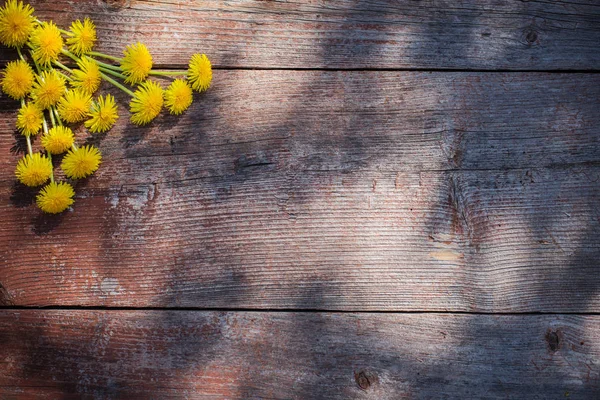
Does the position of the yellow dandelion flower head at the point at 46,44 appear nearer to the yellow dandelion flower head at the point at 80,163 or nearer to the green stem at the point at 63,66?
the green stem at the point at 63,66

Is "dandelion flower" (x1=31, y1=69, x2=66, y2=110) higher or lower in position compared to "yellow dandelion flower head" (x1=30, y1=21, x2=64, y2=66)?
lower

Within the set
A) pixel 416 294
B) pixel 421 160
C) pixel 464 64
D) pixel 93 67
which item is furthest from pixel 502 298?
pixel 93 67

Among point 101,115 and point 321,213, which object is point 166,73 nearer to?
point 101,115

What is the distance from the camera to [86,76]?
123 centimetres

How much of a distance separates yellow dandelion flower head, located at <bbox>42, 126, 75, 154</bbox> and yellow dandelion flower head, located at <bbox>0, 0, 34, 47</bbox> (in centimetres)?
22

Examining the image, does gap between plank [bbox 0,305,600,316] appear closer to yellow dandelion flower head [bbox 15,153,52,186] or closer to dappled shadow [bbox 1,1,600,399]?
dappled shadow [bbox 1,1,600,399]

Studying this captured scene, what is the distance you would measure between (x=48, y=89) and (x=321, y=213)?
0.68 m

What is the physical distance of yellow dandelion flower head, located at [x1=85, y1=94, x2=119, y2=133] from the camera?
123cm

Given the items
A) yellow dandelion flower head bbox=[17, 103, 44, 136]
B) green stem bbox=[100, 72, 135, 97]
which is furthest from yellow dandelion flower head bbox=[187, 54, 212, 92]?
yellow dandelion flower head bbox=[17, 103, 44, 136]

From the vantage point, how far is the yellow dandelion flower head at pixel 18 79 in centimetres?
120

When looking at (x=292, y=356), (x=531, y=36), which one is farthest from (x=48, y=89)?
(x=531, y=36)

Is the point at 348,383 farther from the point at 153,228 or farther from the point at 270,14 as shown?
the point at 270,14

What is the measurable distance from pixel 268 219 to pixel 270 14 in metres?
0.51

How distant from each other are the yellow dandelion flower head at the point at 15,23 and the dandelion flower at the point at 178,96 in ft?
1.11
